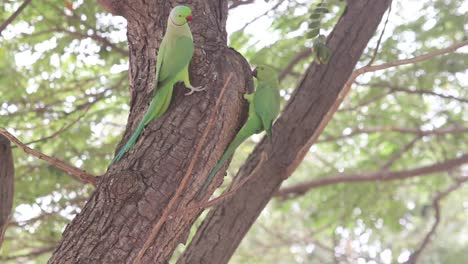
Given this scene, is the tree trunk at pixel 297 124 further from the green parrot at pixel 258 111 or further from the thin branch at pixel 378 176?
the thin branch at pixel 378 176

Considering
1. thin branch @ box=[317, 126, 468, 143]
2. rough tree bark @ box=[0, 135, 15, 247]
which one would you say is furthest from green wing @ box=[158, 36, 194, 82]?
thin branch @ box=[317, 126, 468, 143]

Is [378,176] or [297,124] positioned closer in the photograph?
[297,124]

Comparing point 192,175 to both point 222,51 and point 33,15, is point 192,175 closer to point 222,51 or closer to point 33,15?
point 222,51

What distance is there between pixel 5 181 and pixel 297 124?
123cm

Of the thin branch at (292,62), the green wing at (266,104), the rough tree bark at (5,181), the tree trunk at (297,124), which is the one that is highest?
the rough tree bark at (5,181)

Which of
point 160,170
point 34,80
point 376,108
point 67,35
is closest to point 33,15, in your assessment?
point 67,35

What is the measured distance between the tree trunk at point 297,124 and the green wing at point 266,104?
2.47 feet

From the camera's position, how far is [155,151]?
1.61m

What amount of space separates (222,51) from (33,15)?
2.02 m

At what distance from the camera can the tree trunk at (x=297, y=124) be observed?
2.62 m

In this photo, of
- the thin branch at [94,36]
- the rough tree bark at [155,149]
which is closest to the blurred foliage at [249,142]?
the thin branch at [94,36]

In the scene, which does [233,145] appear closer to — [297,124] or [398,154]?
[297,124]

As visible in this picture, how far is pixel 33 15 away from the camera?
11.2ft

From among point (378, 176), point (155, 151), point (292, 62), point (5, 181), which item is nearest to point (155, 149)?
point (155, 151)
